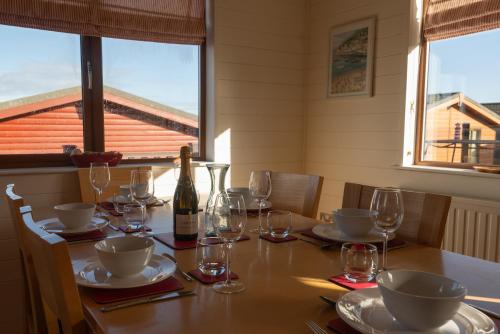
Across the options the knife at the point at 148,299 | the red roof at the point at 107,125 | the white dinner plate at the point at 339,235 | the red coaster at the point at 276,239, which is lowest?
the knife at the point at 148,299

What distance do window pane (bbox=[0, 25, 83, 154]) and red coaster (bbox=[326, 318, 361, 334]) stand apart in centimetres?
250

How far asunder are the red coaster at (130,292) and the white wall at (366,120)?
2.18 meters

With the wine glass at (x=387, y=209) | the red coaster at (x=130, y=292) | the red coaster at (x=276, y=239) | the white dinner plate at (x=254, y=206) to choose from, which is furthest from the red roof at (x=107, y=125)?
the wine glass at (x=387, y=209)

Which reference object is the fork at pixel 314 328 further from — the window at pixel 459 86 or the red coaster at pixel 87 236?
the window at pixel 459 86

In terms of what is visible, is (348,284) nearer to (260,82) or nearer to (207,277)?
(207,277)

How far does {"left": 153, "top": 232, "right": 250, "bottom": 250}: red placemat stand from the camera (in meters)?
1.36

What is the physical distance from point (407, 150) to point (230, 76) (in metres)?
1.40

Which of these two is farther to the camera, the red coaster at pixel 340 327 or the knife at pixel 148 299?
the knife at pixel 148 299

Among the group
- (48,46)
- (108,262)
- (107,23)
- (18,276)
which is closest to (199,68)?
(107,23)

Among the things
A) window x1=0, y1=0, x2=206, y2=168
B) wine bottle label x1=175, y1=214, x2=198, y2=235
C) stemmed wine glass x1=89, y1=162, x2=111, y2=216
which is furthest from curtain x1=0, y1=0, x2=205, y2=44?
wine bottle label x1=175, y1=214, x2=198, y2=235

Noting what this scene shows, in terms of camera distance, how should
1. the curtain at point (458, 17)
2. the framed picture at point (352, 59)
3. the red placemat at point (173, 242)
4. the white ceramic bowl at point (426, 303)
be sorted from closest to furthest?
1. the white ceramic bowl at point (426, 303)
2. the red placemat at point (173, 242)
3. the curtain at point (458, 17)
4. the framed picture at point (352, 59)

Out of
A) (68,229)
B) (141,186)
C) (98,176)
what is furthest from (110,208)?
(68,229)

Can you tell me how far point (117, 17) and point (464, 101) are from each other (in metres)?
2.33

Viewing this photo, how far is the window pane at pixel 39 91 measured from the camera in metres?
2.67
